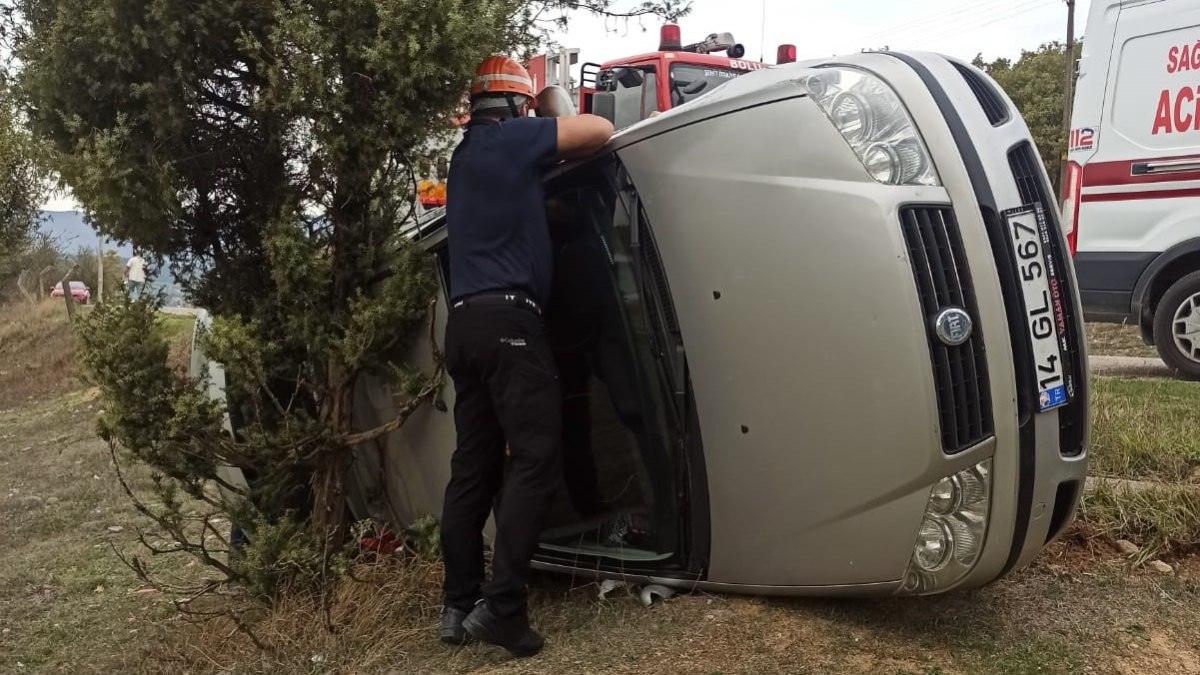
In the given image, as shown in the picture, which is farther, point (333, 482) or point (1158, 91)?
point (1158, 91)

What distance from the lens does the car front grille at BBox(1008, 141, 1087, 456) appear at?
2.74 m

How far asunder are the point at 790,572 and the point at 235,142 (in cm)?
240

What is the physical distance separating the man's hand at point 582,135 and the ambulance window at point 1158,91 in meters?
5.23

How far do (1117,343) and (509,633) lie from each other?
9.15 meters

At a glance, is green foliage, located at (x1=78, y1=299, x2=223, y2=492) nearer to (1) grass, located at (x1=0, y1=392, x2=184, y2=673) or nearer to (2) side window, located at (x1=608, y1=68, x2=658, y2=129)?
(1) grass, located at (x1=0, y1=392, x2=184, y2=673)

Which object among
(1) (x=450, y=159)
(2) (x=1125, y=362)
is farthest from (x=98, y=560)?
(2) (x=1125, y=362)

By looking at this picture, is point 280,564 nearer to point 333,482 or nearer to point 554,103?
point 333,482

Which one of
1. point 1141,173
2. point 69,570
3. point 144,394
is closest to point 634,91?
point 1141,173

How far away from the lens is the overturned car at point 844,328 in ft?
8.55

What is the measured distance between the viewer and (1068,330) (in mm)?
2752

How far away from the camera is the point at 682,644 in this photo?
2939 millimetres

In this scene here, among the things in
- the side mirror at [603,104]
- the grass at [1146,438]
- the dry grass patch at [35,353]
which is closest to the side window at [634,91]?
the side mirror at [603,104]

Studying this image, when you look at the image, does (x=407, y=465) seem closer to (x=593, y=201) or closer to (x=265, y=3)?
(x=593, y=201)

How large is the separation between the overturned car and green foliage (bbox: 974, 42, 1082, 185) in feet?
71.6
